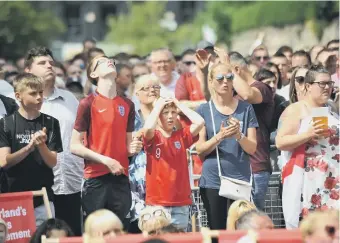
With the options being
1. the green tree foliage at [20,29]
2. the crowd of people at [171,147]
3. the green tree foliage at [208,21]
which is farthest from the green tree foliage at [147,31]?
the crowd of people at [171,147]

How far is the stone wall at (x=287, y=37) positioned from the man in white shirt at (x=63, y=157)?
19.9 metres

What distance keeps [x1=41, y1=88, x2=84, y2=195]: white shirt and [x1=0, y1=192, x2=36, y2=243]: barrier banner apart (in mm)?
1114

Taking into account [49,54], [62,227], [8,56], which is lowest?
[62,227]

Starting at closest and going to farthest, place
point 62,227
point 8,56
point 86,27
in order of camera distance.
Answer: point 62,227 < point 8,56 < point 86,27

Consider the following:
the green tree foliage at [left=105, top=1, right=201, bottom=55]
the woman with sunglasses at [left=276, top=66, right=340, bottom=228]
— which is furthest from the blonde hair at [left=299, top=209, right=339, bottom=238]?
the green tree foliage at [left=105, top=1, right=201, bottom=55]

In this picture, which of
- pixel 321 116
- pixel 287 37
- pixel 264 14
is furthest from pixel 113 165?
pixel 264 14

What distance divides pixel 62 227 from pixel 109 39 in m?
92.9

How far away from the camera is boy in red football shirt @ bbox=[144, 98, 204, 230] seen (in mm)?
11430

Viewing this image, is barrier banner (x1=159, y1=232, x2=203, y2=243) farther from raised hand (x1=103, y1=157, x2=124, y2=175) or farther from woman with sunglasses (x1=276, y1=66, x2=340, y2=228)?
woman with sunglasses (x1=276, y1=66, x2=340, y2=228)

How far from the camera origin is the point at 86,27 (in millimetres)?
112438

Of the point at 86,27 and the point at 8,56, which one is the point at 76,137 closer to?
the point at 8,56

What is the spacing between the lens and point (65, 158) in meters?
12.4

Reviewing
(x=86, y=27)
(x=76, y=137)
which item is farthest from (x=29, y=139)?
(x=86, y=27)

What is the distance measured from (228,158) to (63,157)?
1.86m
